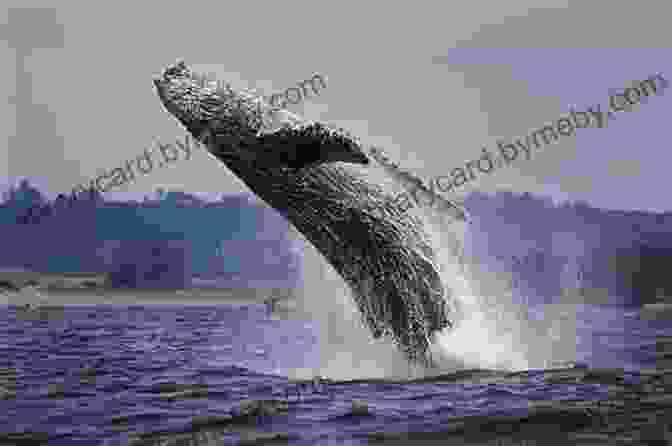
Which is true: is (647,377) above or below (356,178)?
below

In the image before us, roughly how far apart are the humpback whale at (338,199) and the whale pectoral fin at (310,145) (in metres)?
0.07

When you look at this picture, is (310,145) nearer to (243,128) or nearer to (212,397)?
(243,128)

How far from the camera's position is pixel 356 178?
11.3m

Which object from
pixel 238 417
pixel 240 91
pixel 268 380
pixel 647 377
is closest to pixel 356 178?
pixel 240 91

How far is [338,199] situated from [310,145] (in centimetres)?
113

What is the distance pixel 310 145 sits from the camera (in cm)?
1046

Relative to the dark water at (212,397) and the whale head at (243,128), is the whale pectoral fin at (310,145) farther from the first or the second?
the dark water at (212,397)

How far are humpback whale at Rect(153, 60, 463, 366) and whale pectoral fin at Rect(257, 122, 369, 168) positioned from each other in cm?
7

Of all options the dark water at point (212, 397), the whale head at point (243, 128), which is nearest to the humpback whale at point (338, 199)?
the whale head at point (243, 128)

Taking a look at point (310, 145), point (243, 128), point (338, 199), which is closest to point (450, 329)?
point (338, 199)

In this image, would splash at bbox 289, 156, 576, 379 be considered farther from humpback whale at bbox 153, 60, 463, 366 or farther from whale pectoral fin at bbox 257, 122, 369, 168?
whale pectoral fin at bbox 257, 122, 369, 168

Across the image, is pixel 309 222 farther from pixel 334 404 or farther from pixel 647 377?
pixel 647 377

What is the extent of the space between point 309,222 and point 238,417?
408cm

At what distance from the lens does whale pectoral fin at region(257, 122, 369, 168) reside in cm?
1023
